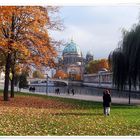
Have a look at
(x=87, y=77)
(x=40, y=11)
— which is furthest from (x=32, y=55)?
(x=87, y=77)

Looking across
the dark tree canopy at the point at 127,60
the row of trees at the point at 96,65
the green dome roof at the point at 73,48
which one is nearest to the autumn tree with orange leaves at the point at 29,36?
the green dome roof at the point at 73,48

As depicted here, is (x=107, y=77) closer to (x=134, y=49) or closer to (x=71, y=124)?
(x=134, y=49)

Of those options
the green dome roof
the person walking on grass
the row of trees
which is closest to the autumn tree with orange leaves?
the green dome roof

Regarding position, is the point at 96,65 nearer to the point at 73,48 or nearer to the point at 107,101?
the point at 73,48

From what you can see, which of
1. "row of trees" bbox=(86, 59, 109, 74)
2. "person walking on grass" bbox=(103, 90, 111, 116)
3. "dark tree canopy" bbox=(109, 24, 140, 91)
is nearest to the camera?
"person walking on grass" bbox=(103, 90, 111, 116)

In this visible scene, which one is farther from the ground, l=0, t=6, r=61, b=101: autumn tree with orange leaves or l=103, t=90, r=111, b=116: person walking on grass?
l=0, t=6, r=61, b=101: autumn tree with orange leaves

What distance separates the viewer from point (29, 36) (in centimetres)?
2556

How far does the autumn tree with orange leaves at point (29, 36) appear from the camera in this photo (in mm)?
24575

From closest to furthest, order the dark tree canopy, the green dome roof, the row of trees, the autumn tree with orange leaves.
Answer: the autumn tree with orange leaves
the green dome roof
the dark tree canopy
the row of trees

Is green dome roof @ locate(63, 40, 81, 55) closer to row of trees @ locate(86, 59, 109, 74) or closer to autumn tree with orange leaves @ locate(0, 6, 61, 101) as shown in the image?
autumn tree with orange leaves @ locate(0, 6, 61, 101)

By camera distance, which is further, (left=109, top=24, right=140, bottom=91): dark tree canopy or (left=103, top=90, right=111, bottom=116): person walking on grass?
(left=109, top=24, right=140, bottom=91): dark tree canopy

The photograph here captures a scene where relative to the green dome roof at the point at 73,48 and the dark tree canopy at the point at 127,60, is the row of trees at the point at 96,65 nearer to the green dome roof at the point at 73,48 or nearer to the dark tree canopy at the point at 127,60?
the dark tree canopy at the point at 127,60

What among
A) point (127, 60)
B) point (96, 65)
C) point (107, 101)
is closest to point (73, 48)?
point (127, 60)

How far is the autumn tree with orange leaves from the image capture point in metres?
24.6
